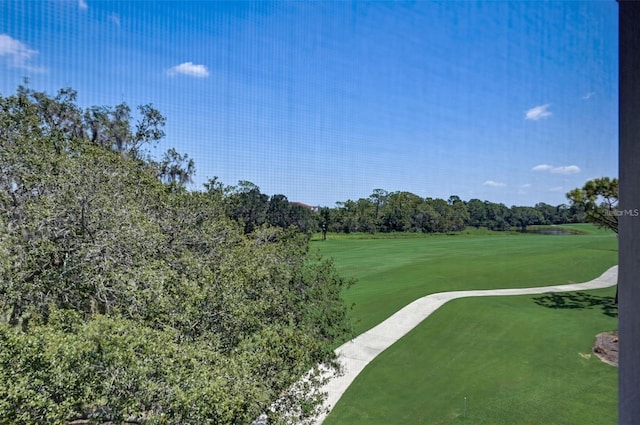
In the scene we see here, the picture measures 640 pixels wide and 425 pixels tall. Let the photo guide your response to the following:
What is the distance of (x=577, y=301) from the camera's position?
907cm

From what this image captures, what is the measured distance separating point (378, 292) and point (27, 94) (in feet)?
27.6

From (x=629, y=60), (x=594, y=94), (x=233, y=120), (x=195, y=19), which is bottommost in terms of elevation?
(x=629, y=60)

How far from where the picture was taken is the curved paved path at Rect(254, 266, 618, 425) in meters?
5.08

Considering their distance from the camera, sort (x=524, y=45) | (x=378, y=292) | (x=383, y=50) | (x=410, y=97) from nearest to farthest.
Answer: (x=524, y=45) < (x=383, y=50) < (x=410, y=97) < (x=378, y=292)

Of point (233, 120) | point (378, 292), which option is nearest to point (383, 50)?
point (233, 120)

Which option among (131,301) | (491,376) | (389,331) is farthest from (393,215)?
(131,301)

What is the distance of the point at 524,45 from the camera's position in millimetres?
1946

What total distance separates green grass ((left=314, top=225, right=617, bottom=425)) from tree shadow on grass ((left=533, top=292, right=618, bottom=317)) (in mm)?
57

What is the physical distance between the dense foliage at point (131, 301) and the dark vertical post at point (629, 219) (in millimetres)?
1885

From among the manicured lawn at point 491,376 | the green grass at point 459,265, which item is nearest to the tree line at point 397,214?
the green grass at point 459,265

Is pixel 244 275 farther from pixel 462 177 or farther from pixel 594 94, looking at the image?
pixel 594 94

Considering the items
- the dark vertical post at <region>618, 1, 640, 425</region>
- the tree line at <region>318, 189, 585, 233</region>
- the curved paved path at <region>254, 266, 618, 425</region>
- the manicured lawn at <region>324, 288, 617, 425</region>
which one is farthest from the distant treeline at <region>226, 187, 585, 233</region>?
the dark vertical post at <region>618, 1, 640, 425</region>

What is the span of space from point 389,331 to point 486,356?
1.86 meters

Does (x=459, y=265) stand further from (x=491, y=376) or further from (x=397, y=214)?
(x=491, y=376)
